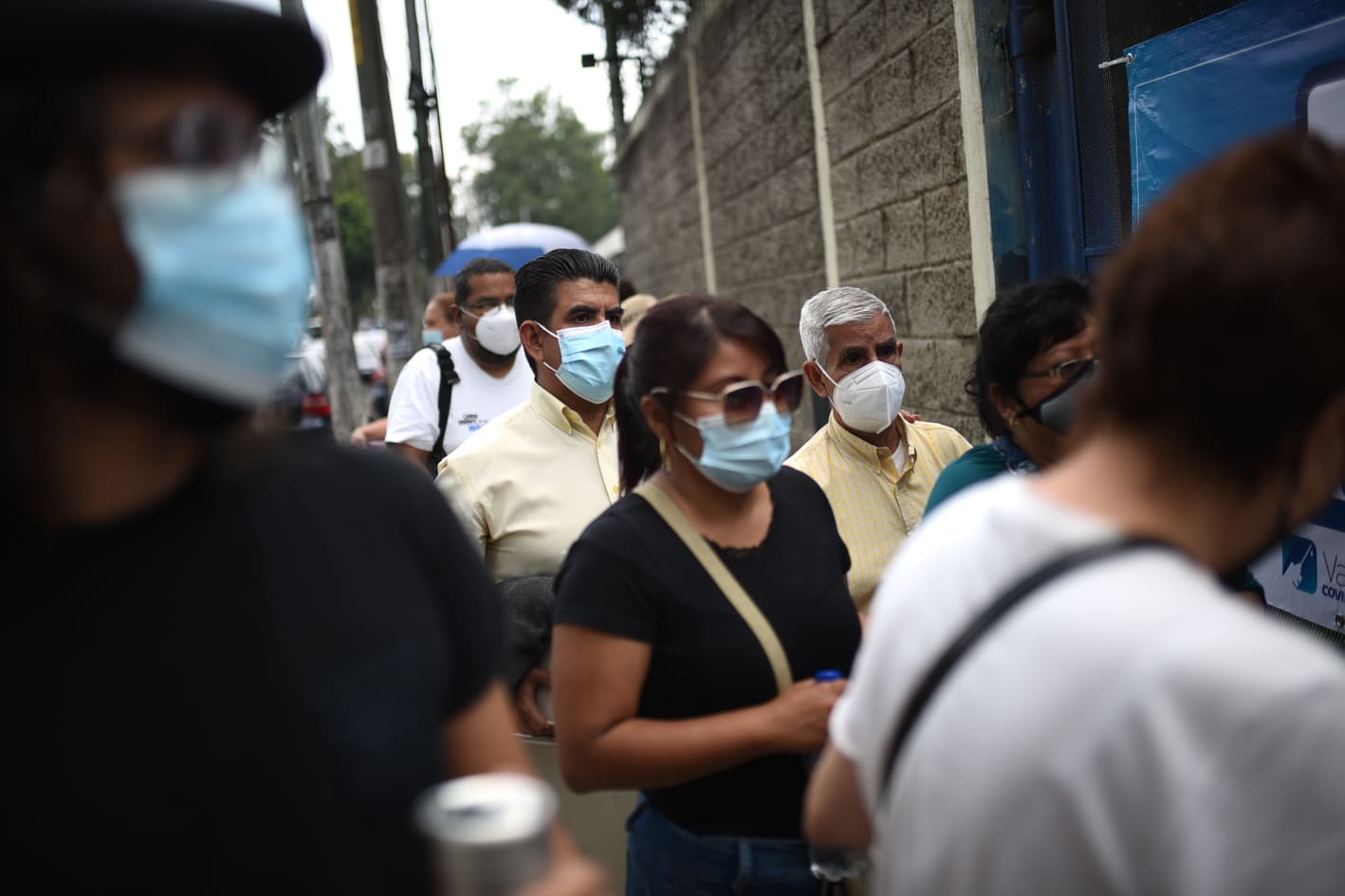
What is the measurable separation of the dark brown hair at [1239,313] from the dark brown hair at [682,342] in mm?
1158

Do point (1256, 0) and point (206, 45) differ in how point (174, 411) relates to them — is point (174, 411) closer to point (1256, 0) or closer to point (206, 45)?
point (206, 45)

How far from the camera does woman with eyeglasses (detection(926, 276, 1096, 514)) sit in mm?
2643

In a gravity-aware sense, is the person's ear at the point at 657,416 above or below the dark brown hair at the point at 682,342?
below

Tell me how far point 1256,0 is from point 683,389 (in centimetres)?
192

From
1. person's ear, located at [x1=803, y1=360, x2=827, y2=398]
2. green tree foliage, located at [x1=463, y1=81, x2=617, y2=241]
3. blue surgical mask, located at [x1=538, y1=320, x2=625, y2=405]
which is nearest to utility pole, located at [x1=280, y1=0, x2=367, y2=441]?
blue surgical mask, located at [x1=538, y1=320, x2=625, y2=405]

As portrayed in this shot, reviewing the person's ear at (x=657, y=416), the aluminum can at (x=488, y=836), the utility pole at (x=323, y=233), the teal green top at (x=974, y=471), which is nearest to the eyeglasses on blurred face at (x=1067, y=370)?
the teal green top at (x=974, y=471)

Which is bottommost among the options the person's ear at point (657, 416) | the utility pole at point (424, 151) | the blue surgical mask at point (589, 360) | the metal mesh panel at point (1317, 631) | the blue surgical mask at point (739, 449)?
the metal mesh panel at point (1317, 631)

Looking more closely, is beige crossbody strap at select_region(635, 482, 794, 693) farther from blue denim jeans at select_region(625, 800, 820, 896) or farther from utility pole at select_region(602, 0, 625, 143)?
utility pole at select_region(602, 0, 625, 143)

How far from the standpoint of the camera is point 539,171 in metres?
87.6

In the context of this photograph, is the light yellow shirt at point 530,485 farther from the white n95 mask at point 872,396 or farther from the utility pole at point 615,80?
the utility pole at point 615,80

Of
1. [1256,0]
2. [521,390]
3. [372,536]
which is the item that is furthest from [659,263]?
[372,536]

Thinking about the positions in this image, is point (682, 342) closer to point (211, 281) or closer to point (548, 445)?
point (548, 445)

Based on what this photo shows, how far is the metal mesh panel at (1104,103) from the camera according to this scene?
3.86 meters

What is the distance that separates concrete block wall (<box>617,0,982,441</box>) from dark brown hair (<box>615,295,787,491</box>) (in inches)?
105
